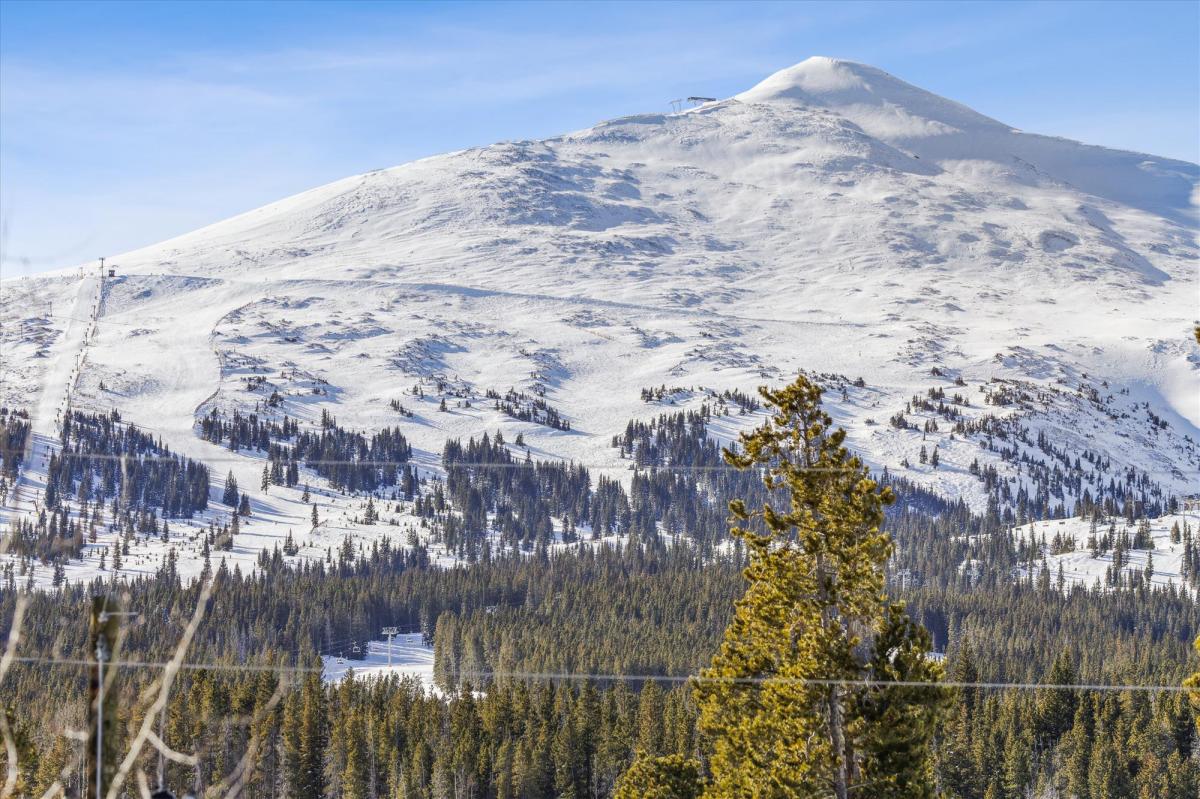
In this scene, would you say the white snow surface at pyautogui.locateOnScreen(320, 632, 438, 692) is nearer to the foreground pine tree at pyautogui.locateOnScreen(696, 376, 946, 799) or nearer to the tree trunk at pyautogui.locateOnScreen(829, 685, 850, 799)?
the foreground pine tree at pyautogui.locateOnScreen(696, 376, 946, 799)

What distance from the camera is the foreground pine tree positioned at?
2539cm

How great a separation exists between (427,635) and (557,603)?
20.5 metres

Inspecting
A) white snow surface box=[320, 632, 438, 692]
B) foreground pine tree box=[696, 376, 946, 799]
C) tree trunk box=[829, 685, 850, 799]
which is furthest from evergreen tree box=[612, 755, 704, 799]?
white snow surface box=[320, 632, 438, 692]

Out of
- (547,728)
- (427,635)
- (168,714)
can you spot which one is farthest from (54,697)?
(427,635)

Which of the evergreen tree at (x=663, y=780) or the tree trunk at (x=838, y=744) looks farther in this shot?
the evergreen tree at (x=663, y=780)

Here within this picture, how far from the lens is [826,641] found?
84.1 feet

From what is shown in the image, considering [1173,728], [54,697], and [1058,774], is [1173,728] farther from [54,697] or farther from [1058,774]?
[54,697]

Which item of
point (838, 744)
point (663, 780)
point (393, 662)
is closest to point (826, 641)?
point (838, 744)

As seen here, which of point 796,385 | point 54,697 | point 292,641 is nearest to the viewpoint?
point 796,385

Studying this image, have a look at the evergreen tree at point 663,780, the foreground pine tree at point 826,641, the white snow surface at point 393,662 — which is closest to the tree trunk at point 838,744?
the foreground pine tree at point 826,641

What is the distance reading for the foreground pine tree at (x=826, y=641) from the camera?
25.4 metres

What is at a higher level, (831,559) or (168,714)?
(831,559)

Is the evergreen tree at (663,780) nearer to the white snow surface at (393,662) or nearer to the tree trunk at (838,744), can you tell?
the tree trunk at (838,744)

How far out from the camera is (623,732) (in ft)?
312
